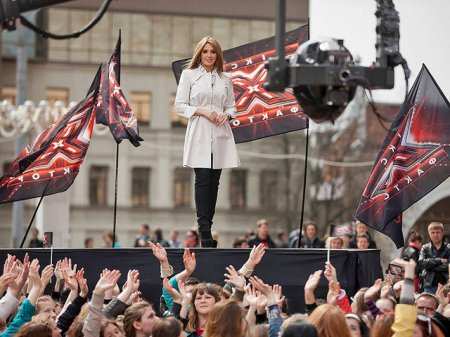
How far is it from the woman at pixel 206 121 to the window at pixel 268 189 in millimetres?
65682

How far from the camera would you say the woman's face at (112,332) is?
1071 centimetres

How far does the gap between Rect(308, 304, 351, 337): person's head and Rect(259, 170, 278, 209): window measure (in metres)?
71.3

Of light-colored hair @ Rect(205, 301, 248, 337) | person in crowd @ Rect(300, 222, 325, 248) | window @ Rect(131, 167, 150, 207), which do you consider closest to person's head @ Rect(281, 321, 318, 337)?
light-colored hair @ Rect(205, 301, 248, 337)

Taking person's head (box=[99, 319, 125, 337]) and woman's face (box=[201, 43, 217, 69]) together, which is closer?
person's head (box=[99, 319, 125, 337])

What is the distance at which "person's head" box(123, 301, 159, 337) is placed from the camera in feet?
35.3

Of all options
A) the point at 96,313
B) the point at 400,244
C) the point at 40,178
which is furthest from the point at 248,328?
the point at 40,178

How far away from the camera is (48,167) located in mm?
16609

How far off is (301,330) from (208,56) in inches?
263

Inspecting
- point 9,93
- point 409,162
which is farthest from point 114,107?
point 9,93

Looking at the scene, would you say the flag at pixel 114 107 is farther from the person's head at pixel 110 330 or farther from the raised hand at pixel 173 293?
the person's head at pixel 110 330

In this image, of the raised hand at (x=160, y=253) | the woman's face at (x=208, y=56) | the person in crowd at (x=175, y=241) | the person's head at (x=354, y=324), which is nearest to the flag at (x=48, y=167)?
the woman's face at (x=208, y=56)

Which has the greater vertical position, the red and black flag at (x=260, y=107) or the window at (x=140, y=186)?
the red and black flag at (x=260, y=107)

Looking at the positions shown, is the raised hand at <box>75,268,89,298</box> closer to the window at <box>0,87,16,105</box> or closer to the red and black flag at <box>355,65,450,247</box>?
the red and black flag at <box>355,65,450,247</box>

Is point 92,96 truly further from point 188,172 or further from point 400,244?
point 188,172
